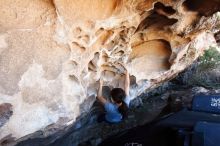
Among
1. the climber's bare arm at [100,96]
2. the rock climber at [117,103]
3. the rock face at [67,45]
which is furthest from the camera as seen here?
the rock climber at [117,103]

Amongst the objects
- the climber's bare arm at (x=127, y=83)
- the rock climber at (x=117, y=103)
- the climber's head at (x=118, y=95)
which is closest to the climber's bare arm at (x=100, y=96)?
the rock climber at (x=117, y=103)

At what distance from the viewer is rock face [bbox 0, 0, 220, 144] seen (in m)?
2.66

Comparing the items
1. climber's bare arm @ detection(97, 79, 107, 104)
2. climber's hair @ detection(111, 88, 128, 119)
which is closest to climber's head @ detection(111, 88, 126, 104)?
climber's hair @ detection(111, 88, 128, 119)

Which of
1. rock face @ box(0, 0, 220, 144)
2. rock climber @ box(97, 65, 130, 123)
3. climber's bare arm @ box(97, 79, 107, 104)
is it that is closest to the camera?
rock face @ box(0, 0, 220, 144)

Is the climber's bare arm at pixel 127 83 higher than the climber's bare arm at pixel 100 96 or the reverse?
higher

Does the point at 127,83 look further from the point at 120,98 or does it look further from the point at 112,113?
the point at 112,113

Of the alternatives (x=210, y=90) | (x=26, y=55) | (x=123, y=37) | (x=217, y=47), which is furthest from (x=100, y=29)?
(x=217, y=47)

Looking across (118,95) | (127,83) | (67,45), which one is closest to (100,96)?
(118,95)

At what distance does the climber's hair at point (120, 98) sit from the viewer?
3.74 metres

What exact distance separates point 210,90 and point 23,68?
2.97m

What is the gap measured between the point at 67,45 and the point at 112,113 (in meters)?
1.18

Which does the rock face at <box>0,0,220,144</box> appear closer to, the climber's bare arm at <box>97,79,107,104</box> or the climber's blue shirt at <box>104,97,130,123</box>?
the climber's bare arm at <box>97,79,107,104</box>

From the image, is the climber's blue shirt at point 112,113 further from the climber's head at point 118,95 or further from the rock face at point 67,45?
the rock face at point 67,45

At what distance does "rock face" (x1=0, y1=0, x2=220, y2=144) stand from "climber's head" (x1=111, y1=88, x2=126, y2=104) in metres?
0.08
